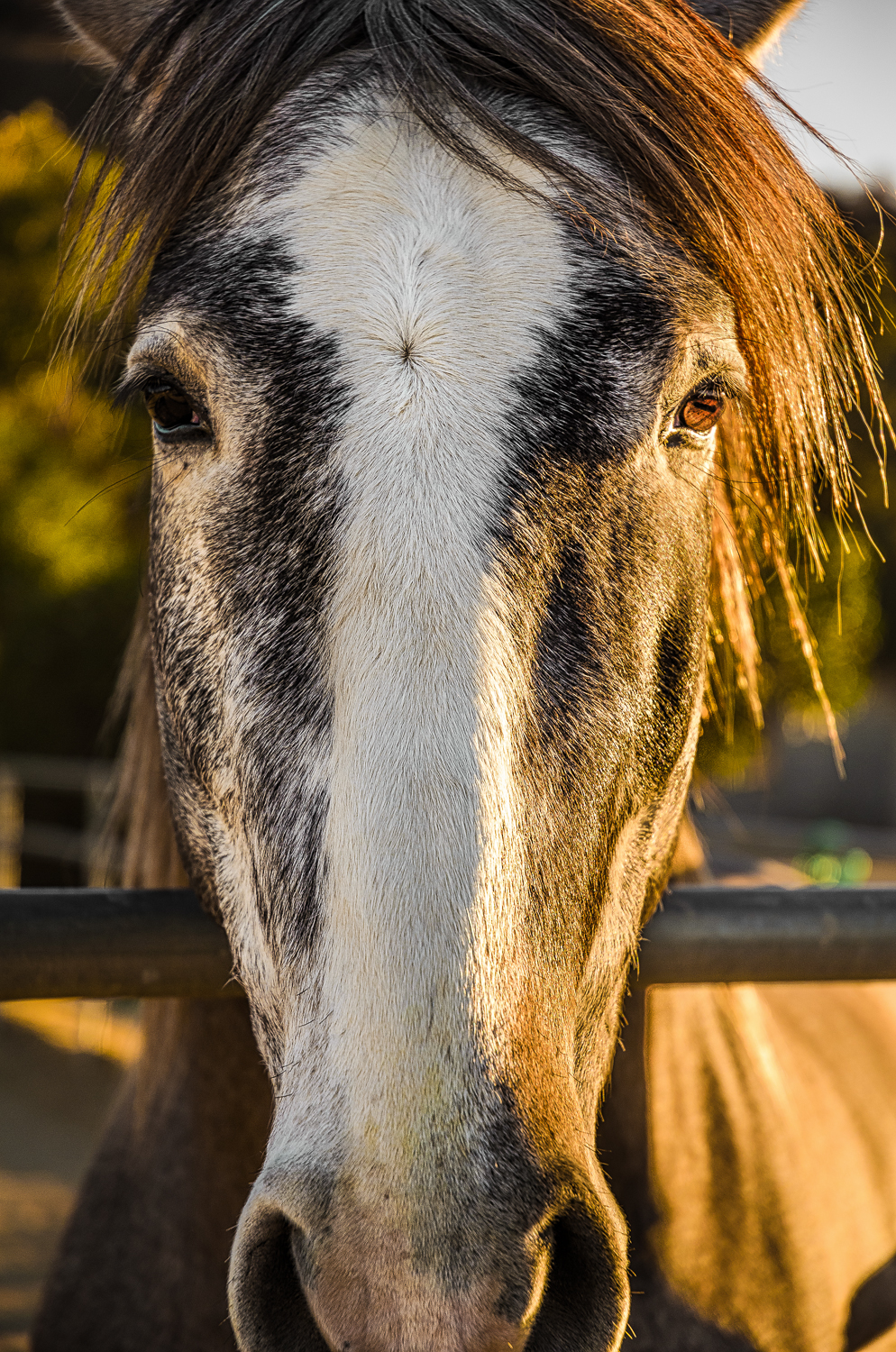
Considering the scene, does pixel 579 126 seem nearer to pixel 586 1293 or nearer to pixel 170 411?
pixel 170 411

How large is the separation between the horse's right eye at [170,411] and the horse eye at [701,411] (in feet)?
1.77

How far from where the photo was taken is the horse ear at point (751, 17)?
1.50 m

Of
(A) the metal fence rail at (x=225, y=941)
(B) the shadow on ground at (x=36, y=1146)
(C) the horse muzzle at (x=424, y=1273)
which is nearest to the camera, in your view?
(C) the horse muzzle at (x=424, y=1273)

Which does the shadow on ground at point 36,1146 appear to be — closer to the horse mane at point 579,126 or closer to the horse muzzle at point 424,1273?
the horse muzzle at point 424,1273

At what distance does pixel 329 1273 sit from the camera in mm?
722

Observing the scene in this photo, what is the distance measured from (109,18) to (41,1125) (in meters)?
4.43

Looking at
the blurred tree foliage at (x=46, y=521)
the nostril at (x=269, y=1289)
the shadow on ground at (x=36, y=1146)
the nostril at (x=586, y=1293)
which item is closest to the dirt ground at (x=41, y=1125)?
the shadow on ground at (x=36, y=1146)

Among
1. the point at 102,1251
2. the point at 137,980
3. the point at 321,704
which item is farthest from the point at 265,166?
the point at 102,1251

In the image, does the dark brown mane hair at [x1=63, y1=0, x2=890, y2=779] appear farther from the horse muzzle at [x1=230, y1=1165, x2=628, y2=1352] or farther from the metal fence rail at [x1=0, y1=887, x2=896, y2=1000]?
the horse muzzle at [x1=230, y1=1165, x2=628, y2=1352]

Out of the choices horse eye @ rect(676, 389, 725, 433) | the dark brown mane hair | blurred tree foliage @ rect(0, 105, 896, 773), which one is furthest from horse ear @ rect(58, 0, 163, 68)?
blurred tree foliage @ rect(0, 105, 896, 773)

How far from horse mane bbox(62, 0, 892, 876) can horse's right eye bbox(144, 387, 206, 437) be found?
22cm

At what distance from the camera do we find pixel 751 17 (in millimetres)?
1507

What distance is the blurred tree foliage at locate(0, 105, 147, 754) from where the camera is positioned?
22.6 feet

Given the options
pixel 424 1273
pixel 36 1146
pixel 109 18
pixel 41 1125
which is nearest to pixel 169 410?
pixel 109 18
